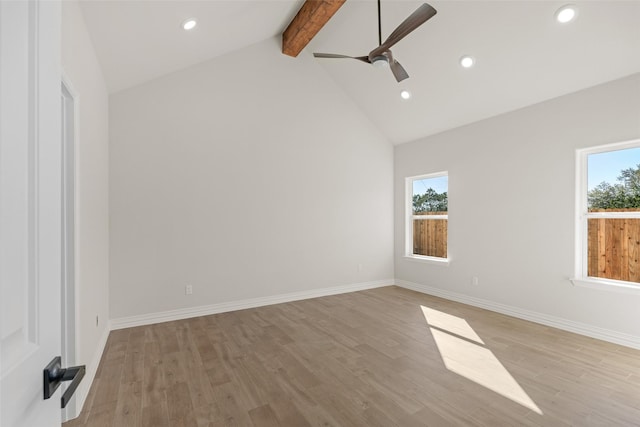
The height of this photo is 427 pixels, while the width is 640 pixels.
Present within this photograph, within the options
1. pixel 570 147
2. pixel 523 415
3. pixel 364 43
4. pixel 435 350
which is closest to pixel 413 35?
pixel 364 43

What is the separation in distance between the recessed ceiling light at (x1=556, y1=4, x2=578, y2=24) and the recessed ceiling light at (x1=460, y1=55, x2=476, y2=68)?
864 millimetres

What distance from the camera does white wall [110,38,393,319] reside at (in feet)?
12.2

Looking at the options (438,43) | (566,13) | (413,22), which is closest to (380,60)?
(413,22)

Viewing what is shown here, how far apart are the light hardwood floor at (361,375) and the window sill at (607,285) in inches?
21.8

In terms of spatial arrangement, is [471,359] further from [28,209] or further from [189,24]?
[189,24]

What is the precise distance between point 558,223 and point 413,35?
281 cm

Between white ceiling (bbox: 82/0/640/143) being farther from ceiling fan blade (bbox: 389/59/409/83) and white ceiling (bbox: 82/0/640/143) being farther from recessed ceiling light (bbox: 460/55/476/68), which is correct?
ceiling fan blade (bbox: 389/59/409/83)

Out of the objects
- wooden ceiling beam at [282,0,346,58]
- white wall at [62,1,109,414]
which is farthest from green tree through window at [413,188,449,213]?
white wall at [62,1,109,414]

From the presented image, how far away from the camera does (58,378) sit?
0.72m

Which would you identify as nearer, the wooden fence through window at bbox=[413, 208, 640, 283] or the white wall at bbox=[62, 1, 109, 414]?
the white wall at bbox=[62, 1, 109, 414]

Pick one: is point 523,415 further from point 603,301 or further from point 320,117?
point 320,117

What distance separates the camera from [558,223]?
3.60 m

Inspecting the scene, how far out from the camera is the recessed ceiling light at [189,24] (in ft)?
9.47

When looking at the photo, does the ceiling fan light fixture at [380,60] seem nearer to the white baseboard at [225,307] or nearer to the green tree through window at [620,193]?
the green tree through window at [620,193]
